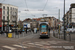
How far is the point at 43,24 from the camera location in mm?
26828

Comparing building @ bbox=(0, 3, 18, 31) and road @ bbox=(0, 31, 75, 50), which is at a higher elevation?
building @ bbox=(0, 3, 18, 31)

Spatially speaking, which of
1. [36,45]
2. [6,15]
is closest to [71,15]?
[36,45]

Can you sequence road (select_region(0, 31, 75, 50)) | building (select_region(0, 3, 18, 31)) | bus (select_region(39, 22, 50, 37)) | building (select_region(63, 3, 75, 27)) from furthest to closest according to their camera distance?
1. building (select_region(0, 3, 18, 31))
2. bus (select_region(39, 22, 50, 37))
3. building (select_region(63, 3, 75, 27))
4. road (select_region(0, 31, 75, 50))

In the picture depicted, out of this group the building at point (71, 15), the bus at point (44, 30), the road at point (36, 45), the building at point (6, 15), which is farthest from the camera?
the building at point (6, 15)

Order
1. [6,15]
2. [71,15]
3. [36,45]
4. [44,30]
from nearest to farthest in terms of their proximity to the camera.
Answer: [36,45] → [44,30] → [71,15] → [6,15]

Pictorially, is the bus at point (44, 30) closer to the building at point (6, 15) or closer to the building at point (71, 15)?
the building at point (71, 15)

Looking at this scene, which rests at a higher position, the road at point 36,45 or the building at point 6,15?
the building at point 6,15

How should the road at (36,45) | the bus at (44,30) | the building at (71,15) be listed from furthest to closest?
1. the bus at (44,30)
2. the building at (71,15)
3. the road at (36,45)

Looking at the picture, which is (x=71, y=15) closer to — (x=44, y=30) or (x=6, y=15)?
(x=44, y=30)

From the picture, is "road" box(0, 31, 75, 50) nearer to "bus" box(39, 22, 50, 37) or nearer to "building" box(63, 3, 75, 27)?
"bus" box(39, 22, 50, 37)

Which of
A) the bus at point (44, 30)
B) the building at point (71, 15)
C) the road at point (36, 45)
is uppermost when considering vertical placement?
the building at point (71, 15)

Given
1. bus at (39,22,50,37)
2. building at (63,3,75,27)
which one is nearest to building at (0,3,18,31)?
building at (63,3,75,27)

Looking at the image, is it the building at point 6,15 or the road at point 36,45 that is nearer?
the road at point 36,45

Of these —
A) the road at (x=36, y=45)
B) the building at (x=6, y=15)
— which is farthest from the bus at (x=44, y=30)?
the building at (x=6, y=15)
